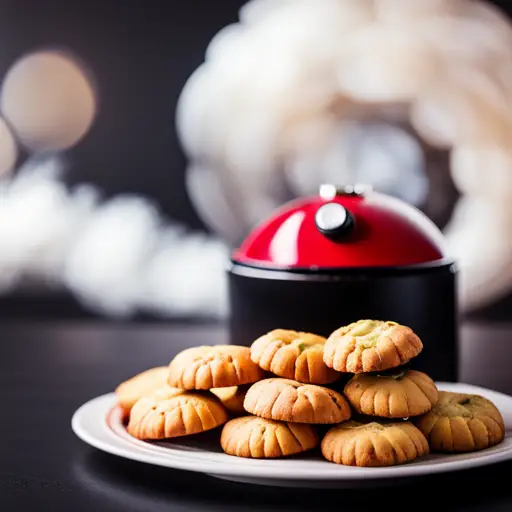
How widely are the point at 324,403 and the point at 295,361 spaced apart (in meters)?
0.07

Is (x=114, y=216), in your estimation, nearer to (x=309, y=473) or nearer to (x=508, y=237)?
(x=508, y=237)

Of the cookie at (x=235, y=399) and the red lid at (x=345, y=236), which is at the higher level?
the red lid at (x=345, y=236)

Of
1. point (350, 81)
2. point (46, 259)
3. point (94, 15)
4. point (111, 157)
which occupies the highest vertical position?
point (94, 15)

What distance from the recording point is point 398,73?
96.1 inches

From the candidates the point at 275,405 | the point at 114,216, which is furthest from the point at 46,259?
the point at 275,405

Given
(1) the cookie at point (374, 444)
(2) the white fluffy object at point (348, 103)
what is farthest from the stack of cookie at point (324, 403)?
(2) the white fluffy object at point (348, 103)

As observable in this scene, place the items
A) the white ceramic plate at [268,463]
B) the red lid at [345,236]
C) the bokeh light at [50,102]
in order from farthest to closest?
the bokeh light at [50,102] → the red lid at [345,236] → the white ceramic plate at [268,463]

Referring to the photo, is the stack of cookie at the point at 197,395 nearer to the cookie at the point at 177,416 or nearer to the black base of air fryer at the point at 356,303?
the cookie at the point at 177,416

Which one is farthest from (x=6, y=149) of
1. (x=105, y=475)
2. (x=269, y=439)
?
(x=269, y=439)

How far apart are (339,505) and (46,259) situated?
6.09 feet

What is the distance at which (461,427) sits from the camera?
97 cm

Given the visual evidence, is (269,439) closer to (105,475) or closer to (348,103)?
(105,475)

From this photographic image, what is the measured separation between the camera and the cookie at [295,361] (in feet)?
3.25

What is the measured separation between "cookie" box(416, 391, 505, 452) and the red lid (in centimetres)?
29
